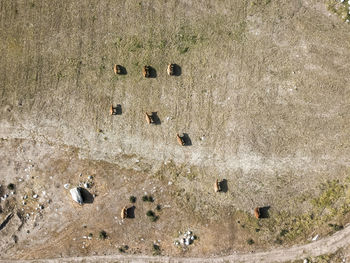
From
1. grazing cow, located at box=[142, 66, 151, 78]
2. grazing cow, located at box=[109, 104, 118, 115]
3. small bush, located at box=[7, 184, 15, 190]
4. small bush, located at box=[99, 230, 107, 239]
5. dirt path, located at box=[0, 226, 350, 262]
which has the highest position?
grazing cow, located at box=[142, 66, 151, 78]

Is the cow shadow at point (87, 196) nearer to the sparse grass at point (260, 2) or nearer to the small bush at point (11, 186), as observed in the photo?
the small bush at point (11, 186)

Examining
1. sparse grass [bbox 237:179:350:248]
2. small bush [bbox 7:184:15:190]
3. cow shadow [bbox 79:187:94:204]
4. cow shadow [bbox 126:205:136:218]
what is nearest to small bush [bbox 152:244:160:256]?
cow shadow [bbox 126:205:136:218]

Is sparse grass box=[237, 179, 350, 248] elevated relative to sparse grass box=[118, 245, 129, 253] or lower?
elevated

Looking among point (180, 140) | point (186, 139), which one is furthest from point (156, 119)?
point (186, 139)

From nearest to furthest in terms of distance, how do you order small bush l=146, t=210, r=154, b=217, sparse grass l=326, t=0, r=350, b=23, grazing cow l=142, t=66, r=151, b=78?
sparse grass l=326, t=0, r=350, b=23
grazing cow l=142, t=66, r=151, b=78
small bush l=146, t=210, r=154, b=217

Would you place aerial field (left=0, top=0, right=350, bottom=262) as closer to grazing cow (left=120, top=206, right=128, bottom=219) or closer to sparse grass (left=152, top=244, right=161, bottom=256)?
sparse grass (left=152, top=244, right=161, bottom=256)

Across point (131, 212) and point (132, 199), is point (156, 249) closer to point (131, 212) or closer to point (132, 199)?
point (131, 212)

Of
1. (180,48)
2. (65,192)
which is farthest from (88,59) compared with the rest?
(65,192)

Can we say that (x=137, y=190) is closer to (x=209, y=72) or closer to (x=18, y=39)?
(x=209, y=72)

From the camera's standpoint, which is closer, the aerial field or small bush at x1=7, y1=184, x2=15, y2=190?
the aerial field

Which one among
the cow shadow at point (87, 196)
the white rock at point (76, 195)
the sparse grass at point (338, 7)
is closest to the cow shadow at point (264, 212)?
the cow shadow at point (87, 196)
